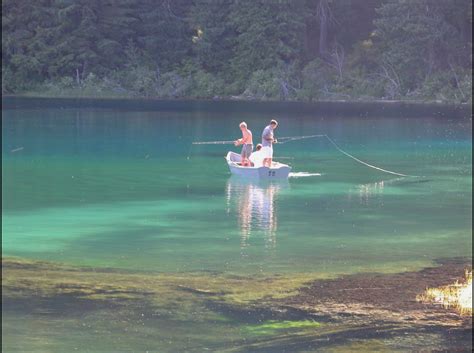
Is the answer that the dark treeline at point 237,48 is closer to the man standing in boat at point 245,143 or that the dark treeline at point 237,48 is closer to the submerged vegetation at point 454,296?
the man standing in boat at point 245,143

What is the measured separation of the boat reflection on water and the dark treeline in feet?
136

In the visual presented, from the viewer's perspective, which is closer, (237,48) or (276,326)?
(276,326)

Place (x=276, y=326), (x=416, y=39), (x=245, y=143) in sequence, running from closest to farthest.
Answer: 1. (x=276, y=326)
2. (x=245, y=143)
3. (x=416, y=39)

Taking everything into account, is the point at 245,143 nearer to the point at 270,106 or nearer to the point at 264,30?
the point at 270,106

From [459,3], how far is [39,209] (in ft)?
164

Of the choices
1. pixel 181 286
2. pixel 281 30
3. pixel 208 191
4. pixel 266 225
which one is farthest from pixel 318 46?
pixel 181 286

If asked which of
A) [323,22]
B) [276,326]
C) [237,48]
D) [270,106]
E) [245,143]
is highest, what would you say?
[323,22]

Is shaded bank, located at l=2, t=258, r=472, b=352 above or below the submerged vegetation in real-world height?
below

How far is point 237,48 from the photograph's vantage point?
70.8 m

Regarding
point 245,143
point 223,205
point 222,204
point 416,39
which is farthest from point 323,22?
point 223,205

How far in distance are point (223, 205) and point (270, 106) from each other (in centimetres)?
3825

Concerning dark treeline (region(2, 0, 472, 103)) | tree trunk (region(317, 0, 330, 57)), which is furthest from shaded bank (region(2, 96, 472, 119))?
tree trunk (region(317, 0, 330, 57))

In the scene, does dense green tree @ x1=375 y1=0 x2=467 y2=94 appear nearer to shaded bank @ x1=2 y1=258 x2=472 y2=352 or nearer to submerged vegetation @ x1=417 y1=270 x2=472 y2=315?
shaded bank @ x1=2 y1=258 x2=472 y2=352

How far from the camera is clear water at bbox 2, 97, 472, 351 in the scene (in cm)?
1530
